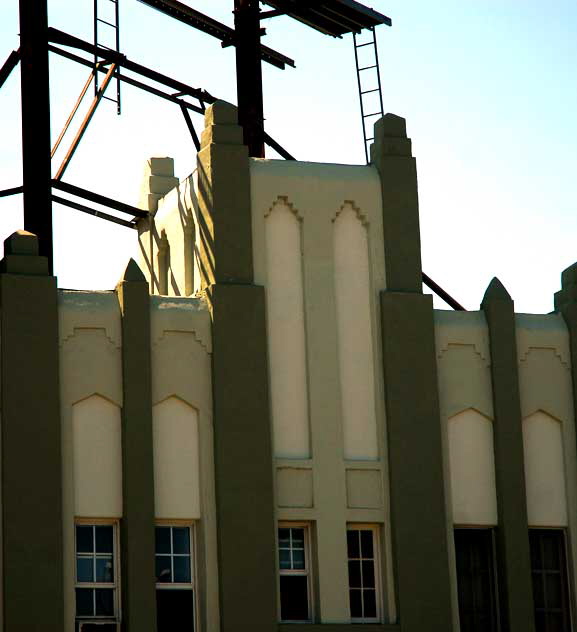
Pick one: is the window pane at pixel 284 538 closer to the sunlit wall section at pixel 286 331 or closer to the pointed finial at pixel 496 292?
the sunlit wall section at pixel 286 331

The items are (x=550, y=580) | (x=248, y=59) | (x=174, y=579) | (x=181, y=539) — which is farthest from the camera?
(x=248, y=59)

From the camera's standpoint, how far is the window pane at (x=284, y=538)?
28.4m

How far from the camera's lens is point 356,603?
28.5 meters

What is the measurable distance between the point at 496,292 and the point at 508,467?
3.26 metres

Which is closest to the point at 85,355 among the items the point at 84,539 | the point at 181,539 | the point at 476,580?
the point at 84,539

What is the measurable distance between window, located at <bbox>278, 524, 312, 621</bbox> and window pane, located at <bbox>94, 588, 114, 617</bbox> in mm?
2928

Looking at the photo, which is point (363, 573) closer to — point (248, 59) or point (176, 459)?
point (176, 459)

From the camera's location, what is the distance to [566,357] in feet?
101

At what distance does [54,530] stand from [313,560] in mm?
4608

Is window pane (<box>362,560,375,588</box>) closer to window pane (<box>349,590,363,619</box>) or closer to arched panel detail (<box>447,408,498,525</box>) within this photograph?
window pane (<box>349,590,363,619</box>)

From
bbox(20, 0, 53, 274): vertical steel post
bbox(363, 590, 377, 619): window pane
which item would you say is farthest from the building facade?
bbox(20, 0, 53, 274): vertical steel post

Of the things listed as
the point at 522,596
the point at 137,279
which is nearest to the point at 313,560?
the point at 522,596

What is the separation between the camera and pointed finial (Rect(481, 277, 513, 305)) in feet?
100

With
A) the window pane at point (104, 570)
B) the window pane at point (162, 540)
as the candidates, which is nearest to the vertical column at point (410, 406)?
the window pane at point (162, 540)
